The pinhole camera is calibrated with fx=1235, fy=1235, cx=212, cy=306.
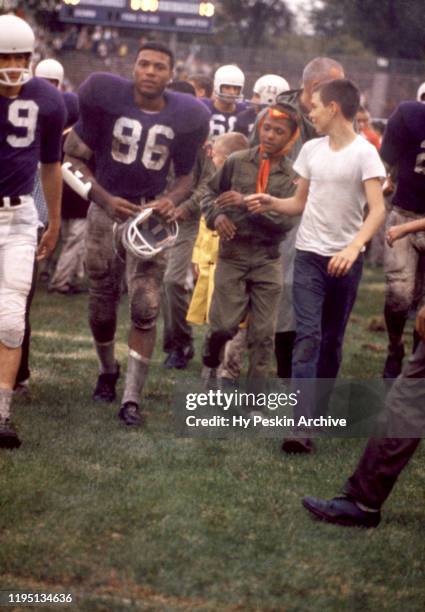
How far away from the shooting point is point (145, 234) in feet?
22.2

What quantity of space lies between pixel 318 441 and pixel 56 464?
60.8 inches

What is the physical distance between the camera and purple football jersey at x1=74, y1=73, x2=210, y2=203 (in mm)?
6852

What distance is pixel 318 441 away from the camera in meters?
6.71

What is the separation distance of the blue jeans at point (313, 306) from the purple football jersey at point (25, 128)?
1482mm

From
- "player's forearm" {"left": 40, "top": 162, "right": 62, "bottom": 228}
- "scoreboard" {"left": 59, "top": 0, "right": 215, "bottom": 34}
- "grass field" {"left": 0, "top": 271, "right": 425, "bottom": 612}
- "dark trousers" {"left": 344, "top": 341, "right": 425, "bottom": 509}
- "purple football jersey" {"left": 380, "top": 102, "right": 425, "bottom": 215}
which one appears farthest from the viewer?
"scoreboard" {"left": 59, "top": 0, "right": 215, "bottom": 34}

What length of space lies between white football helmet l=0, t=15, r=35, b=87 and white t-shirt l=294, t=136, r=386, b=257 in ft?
5.06

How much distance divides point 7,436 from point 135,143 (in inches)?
72.2

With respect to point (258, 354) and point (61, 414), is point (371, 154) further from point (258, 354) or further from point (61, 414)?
point (61, 414)

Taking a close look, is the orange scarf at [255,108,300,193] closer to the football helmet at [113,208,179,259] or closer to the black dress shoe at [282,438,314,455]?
the football helmet at [113,208,179,259]

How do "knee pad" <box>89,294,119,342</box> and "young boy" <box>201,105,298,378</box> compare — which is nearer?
"young boy" <box>201,105,298,378</box>

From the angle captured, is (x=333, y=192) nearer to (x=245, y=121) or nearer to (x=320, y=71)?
(x=320, y=71)

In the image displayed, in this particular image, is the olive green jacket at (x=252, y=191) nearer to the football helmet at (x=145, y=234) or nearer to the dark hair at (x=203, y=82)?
the football helmet at (x=145, y=234)

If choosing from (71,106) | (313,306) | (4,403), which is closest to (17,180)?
(4,403)

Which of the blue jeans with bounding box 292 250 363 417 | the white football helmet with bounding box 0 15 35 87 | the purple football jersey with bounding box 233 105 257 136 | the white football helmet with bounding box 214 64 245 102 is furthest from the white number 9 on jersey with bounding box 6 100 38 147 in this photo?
the white football helmet with bounding box 214 64 245 102
